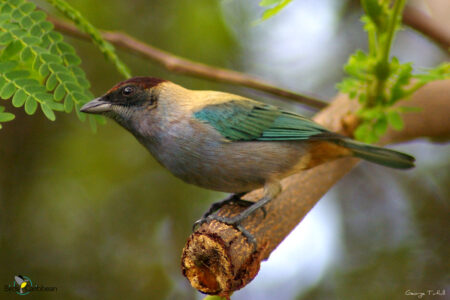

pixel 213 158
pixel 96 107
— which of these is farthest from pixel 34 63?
pixel 213 158

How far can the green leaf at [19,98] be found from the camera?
2.77 meters

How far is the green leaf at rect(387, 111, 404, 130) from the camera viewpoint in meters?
3.78

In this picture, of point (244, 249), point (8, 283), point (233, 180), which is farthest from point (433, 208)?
point (8, 283)

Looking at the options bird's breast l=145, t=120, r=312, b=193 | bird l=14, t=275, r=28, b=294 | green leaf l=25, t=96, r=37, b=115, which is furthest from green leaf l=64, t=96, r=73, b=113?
bird l=14, t=275, r=28, b=294

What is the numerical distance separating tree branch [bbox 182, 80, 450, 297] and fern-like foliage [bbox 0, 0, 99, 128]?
1.08m

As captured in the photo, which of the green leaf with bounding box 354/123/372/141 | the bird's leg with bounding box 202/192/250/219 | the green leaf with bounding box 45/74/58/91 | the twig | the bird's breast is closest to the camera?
the green leaf with bounding box 45/74/58/91

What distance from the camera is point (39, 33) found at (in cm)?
310

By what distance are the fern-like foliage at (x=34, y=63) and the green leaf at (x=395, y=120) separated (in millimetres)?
2096

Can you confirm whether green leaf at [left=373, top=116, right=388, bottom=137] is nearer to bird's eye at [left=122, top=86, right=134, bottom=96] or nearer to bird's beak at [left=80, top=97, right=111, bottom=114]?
bird's eye at [left=122, top=86, right=134, bottom=96]

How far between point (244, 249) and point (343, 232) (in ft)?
13.2

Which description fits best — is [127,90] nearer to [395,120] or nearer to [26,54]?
[26,54]

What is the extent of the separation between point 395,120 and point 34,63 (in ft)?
8.00

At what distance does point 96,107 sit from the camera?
3305 mm

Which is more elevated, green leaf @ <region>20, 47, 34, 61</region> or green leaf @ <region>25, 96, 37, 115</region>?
green leaf @ <region>20, 47, 34, 61</region>
